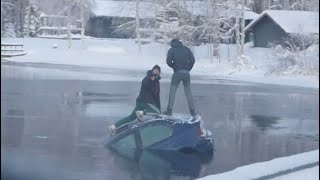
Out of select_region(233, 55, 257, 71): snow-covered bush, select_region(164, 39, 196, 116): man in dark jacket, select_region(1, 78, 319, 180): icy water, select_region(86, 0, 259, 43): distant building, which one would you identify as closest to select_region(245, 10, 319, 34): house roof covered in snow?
select_region(164, 39, 196, 116): man in dark jacket

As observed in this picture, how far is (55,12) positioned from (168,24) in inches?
240

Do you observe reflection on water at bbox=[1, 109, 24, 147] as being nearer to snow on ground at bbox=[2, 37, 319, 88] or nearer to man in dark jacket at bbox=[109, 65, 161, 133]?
man in dark jacket at bbox=[109, 65, 161, 133]

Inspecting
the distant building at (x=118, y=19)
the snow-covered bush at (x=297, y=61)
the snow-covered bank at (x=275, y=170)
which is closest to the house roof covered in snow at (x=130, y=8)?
the distant building at (x=118, y=19)

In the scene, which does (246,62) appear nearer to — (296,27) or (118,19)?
(296,27)

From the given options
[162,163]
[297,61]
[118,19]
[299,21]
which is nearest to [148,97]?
[162,163]

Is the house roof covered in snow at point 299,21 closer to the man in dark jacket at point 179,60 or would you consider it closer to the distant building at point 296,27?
the distant building at point 296,27

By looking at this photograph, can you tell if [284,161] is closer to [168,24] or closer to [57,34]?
[168,24]

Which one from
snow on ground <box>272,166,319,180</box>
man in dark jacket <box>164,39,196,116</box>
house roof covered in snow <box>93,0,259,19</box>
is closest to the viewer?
snow on ground <box>272,166,319,180</box>

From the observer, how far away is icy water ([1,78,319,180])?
8.69 meters

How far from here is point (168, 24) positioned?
3709 centimetres

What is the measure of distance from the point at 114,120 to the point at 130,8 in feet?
96.8

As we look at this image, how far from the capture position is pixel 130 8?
141 ft

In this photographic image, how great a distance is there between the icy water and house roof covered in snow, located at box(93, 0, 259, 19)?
10267 mm

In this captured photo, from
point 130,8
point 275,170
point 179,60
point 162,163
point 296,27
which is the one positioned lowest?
point 162,163
